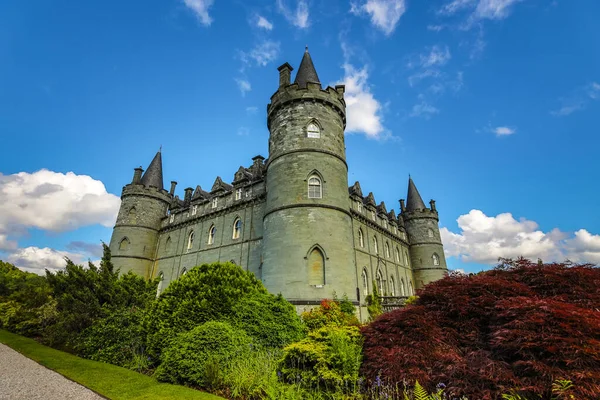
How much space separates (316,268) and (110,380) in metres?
10.1

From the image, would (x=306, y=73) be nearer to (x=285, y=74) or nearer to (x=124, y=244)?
(x=285, y=74)

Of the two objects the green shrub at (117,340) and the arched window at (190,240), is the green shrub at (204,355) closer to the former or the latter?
the green shrub at (117,340)

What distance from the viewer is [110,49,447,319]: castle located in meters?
16.0

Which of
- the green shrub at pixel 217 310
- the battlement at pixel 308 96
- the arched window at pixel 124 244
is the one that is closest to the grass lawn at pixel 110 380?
the green shrub at pixel 217 310

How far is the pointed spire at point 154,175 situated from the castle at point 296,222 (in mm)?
134

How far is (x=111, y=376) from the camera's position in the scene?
7.84 metres

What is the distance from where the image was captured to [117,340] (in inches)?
416

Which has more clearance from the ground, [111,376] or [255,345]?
[255,345]

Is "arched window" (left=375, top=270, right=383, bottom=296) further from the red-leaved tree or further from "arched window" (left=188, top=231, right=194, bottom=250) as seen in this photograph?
the red-leaved tree

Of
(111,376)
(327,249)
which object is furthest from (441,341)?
(327,249)

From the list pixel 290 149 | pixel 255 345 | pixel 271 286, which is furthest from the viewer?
pixel 290 149

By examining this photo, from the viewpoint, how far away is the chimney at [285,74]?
2041cm

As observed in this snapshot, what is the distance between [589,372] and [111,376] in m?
9.96

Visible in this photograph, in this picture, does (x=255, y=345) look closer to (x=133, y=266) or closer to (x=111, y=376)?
(x=111, y=376)
